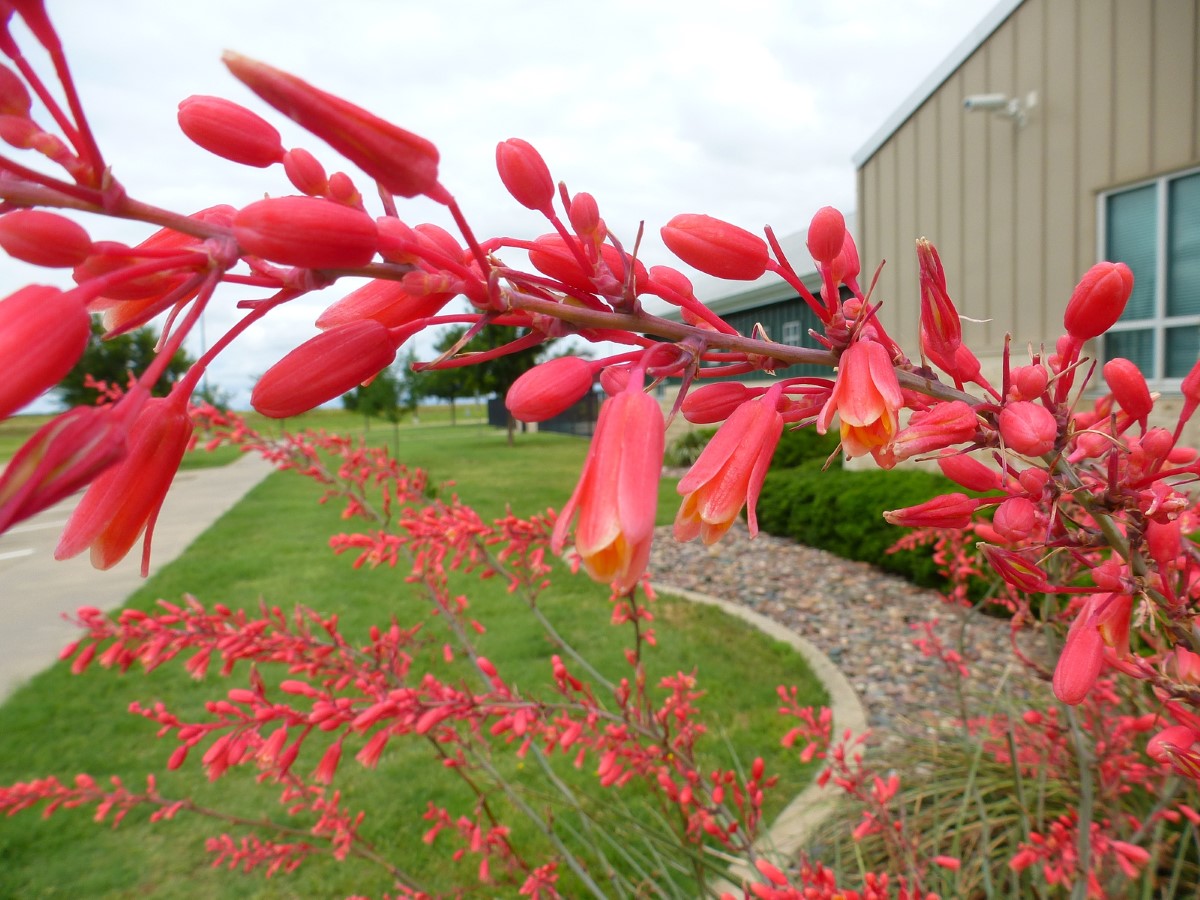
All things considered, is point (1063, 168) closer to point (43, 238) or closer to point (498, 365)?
point (43, 238)

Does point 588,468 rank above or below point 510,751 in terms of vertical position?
above

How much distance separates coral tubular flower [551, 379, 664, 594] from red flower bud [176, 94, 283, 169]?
1.21ft

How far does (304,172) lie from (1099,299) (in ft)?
2.60

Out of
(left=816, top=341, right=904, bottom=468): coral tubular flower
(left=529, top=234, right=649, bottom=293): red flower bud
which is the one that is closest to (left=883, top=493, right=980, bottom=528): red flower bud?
(left=816, top=341, right=904, bottom=468): coral tubular flower

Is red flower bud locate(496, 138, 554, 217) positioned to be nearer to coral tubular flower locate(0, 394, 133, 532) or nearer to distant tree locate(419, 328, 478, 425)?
coral tubular flower locate(0, 394, 133, 532)

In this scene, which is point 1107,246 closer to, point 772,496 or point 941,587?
point 941,587

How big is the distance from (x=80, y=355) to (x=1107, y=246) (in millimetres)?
8791

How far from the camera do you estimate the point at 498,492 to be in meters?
14.5

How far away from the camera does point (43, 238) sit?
490 millimetres

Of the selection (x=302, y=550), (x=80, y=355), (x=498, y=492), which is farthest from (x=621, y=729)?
(x=498, y=492)

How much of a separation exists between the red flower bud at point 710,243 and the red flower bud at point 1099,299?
1.09ft

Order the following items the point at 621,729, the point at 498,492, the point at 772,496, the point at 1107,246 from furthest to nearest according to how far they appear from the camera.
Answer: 1. the point at 498,492
2. the point at 772,496
3. the point at 1107,246
4. the point at 621,729

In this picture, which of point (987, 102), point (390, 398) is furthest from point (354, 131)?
point (390, 398)

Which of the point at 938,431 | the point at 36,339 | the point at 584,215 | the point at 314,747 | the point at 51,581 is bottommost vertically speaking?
the point at 314,747
